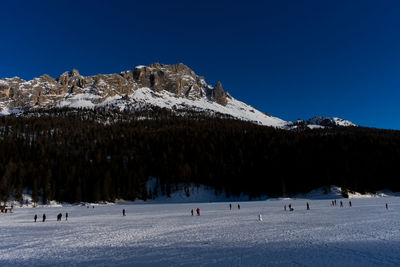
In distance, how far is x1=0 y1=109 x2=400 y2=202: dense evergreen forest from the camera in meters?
92.4

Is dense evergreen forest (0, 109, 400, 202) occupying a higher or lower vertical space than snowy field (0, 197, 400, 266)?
higher

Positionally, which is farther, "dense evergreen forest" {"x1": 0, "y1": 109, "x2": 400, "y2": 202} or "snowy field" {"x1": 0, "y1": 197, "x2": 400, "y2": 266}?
"dense evergreen forest" {"x1": 0, "y1": 109, "x2": 400, "y2": 202}

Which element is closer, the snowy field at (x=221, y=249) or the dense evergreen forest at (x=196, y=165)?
the snowy field at (x=221, y=249)

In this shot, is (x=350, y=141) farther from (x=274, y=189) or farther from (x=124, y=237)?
(x=124, y=237)

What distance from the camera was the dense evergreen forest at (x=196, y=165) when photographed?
303ft

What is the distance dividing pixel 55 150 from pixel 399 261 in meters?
140

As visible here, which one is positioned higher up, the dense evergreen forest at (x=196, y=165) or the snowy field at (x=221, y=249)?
the dense evergreen forest at (x=196, y=165)

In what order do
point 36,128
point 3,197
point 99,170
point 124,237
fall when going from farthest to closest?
point 36,128 → point 99,170 → point 3,197 → point 124,237

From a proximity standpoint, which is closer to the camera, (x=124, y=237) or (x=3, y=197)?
(x=124, y=237)

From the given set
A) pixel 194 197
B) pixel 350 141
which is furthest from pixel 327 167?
pixel 194 197

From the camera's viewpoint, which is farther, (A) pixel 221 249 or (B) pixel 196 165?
(B) pixel 196 165

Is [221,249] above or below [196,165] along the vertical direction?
below

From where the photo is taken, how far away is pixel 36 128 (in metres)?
177

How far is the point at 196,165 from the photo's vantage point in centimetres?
11550
